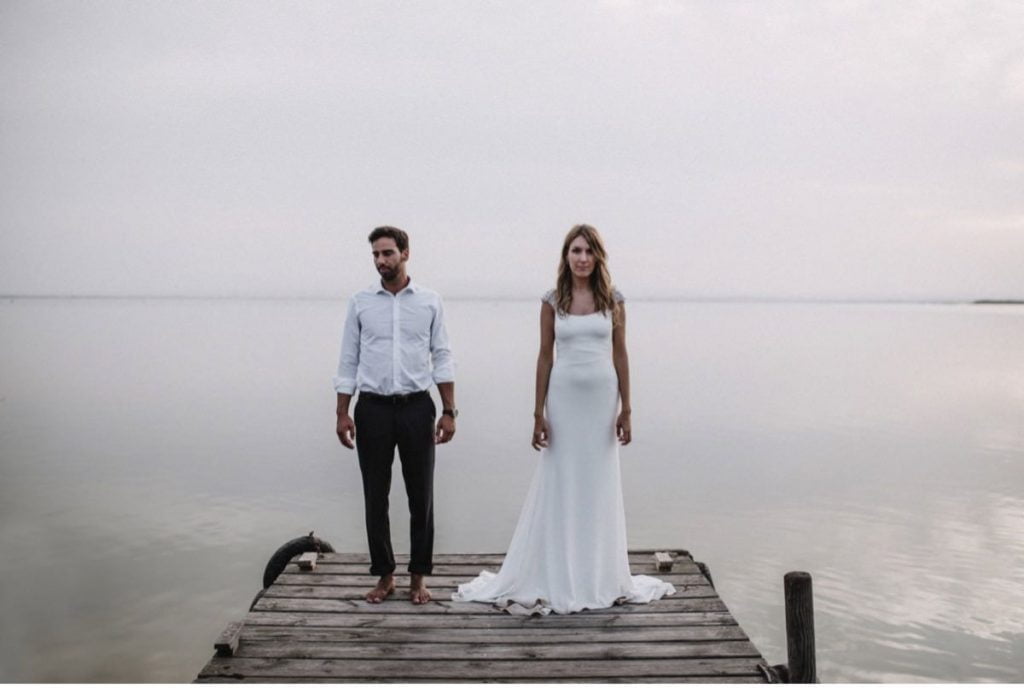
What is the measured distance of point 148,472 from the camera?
15.7 metres

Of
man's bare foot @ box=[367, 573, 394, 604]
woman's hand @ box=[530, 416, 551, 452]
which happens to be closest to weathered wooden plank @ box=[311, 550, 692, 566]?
man's bare foot @ box=[367, 573, 394, 604]

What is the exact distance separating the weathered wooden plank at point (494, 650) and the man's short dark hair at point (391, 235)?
106 inches

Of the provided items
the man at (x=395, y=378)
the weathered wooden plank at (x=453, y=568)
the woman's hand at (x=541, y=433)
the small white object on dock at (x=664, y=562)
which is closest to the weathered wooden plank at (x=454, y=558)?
the weathered wooden plank at (x=453, y=568)

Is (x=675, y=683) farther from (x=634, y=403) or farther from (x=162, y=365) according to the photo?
(x=162, y=365)

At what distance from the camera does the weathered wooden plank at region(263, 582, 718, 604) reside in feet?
19.6

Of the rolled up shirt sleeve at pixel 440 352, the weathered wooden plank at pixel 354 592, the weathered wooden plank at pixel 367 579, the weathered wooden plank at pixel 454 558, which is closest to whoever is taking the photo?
the rolled up shirt sleeve at pixel 440 352

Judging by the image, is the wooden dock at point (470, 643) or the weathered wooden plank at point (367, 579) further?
the weathered wooden plank at point (367, 579)

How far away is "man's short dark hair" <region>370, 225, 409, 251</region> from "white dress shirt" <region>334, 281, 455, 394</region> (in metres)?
0.30

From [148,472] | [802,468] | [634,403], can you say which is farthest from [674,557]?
[634,403]

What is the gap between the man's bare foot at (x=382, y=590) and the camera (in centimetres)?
581

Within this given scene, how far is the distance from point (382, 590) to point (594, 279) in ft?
9.33

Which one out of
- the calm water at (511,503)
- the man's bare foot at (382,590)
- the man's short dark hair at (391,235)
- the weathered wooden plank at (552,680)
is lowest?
the calm water at (511,503)

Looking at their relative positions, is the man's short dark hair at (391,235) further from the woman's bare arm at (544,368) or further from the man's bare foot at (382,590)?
the man's bare foot at (382,590)

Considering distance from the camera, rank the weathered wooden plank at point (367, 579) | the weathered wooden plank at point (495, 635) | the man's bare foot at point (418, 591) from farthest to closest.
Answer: the weathered wooden plank at point (367, 579), the man's bare foot at point (418, 591), the weathered wooden plank at point (495, 635)
